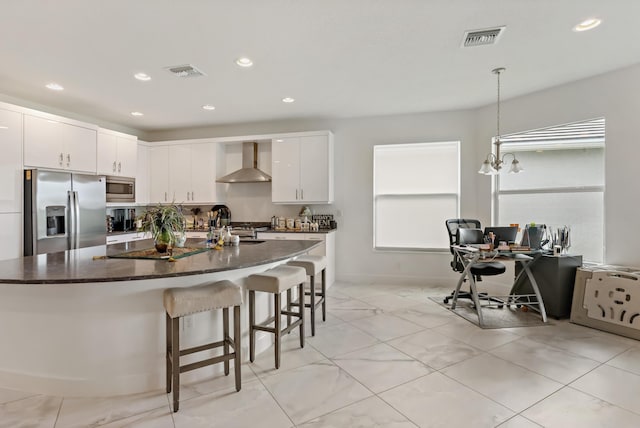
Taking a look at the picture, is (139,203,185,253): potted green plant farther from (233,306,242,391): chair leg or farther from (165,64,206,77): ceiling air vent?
(165,64,206,77): ceiling air vent

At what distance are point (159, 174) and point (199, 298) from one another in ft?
15.0

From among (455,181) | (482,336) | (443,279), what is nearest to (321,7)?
(482,336)

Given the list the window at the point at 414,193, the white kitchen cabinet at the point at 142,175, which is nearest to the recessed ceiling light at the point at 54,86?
the white kitchen cabinet at the point at 142,175

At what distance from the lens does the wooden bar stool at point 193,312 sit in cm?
206

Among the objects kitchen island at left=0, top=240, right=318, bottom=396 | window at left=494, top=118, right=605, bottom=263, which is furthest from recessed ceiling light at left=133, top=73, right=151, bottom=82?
window at left=494, top=118, right=605, bottom=263

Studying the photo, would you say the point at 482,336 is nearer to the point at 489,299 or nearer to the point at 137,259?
the point at 489,299

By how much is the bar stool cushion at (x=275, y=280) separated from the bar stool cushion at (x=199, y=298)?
337 mm

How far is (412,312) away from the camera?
3959 mm

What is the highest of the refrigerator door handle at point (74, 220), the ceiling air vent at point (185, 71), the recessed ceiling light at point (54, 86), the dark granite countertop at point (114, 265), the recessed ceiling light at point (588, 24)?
the recessed ceiling light at point (588, 24)

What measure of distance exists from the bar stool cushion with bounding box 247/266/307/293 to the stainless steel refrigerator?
3.00 metres

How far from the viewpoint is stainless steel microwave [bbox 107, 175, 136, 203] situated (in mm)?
5156

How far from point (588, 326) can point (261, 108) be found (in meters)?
4.84

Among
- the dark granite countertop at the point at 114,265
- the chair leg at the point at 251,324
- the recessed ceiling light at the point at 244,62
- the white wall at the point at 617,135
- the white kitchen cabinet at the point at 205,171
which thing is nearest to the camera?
the dark granite countertop at the point at 114,265

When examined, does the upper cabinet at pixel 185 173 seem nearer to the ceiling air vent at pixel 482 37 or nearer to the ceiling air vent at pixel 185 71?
the ceiling air vent at pixel 185 71
